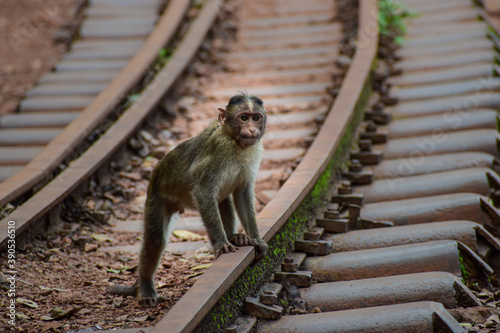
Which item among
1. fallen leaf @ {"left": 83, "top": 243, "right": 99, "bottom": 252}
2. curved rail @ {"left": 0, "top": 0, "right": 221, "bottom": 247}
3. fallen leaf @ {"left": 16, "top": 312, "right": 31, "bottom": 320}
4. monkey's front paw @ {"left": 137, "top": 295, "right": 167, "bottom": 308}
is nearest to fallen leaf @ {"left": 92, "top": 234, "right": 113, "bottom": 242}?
fallen leaf @ {"left": 83, "top": 243, "right": 99, "bottom": 252}

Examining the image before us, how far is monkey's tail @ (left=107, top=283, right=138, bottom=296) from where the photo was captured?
4680 mm

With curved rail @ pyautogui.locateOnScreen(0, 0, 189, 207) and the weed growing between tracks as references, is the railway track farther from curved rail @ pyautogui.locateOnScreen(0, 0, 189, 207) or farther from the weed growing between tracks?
curved rail @ pyautogui.locateOnScreen(0, 0, 189, 207)

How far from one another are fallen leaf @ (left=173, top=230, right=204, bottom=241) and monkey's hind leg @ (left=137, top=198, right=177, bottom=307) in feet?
3.02

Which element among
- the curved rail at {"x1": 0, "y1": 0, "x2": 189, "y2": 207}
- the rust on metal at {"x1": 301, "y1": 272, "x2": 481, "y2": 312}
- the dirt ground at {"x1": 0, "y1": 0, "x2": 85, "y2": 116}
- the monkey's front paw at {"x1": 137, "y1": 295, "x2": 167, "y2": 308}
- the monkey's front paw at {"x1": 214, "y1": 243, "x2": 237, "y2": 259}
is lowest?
the rust on metal at {"x1": 301, "y1": 272, "x2": 481, "y2": 312}

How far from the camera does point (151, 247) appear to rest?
4.67 metres

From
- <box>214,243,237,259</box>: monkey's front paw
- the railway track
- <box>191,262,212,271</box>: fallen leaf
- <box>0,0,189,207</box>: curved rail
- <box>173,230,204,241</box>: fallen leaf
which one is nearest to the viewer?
the railway track

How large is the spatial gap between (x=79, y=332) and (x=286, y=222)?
1.77 m

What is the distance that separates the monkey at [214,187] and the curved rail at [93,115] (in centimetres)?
143

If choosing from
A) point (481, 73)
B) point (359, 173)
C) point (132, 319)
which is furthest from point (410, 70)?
point (132, 319)

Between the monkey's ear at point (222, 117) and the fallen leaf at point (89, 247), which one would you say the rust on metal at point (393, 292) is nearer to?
the monkey's ear at point (222, 117)

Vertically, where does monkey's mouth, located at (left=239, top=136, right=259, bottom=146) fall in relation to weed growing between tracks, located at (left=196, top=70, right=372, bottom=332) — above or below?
above

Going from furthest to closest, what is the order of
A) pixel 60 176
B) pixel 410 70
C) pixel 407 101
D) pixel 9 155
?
pixel 410 70
pixel 407 101
pixel 9 155
pixel 60 176

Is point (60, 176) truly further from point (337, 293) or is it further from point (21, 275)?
point (337, 293)

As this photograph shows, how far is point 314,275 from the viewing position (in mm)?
4602
